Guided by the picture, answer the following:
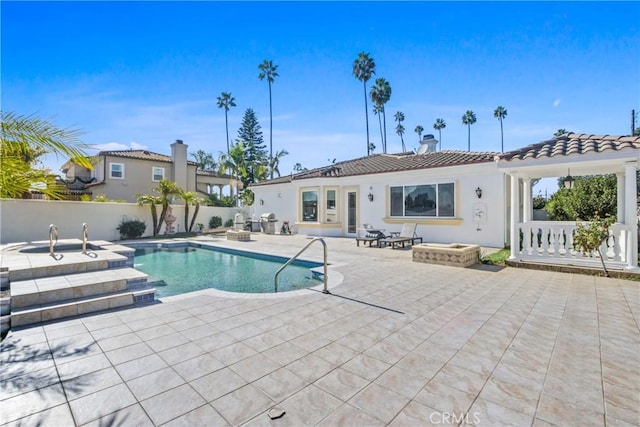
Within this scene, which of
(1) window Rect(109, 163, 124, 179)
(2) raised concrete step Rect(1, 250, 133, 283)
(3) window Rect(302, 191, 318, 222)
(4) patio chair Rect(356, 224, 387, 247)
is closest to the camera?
(2) raised concrete step Rect(1, 250, 133, 283)

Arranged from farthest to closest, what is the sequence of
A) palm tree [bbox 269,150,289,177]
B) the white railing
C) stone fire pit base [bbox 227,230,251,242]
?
Result: palm tree [bbox 269,150,289,177], stone fire pit base [bbox 227,230,251,242], the white railing

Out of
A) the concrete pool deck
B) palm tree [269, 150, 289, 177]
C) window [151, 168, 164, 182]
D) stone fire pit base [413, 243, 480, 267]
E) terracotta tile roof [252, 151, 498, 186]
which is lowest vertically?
the concrete pool deck

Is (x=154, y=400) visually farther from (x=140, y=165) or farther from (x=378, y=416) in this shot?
(x=140, y=165)

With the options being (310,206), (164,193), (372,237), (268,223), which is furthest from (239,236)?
(372,237)

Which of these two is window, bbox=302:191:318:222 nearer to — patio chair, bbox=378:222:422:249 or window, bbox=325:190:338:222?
window, bbox=325:190:338:222

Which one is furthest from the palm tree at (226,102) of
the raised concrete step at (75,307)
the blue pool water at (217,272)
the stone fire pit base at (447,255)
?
the raised concrete step at (75,307)

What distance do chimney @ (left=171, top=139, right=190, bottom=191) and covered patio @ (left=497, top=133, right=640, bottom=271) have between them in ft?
92.9

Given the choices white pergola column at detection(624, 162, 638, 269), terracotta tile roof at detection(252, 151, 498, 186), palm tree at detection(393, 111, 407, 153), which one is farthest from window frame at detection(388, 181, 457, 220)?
palm tree at detection(393, 111, 407, 153)

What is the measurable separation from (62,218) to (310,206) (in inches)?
545

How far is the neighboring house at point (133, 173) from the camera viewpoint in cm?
2697

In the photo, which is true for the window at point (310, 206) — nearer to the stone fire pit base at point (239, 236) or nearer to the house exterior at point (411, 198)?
the house exterior at point (411, 198)

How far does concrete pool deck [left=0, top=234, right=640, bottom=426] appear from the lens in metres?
2.82

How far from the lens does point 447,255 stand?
10070 mm

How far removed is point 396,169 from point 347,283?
33.2ft
